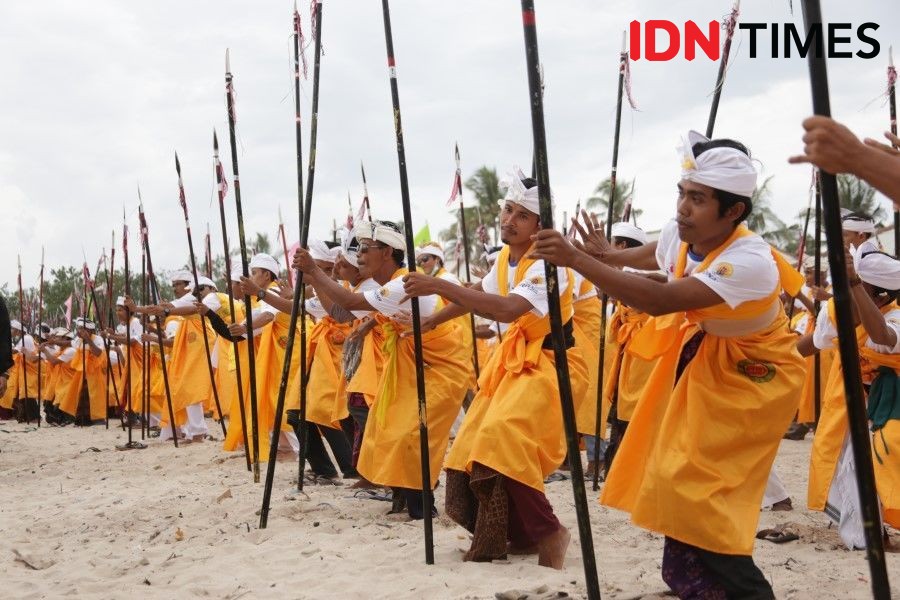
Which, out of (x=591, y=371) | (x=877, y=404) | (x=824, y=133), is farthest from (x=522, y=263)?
(x=591, y=371)

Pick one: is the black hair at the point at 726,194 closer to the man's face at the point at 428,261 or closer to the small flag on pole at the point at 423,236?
the small flag on pole at the point at 423,236

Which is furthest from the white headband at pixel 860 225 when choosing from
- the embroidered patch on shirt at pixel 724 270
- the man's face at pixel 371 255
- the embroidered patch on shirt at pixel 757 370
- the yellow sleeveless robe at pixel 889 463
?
the embroidered patch on shirt at pixel 724 270

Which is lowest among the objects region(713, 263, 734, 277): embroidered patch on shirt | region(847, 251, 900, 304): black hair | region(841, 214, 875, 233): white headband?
region(847, 251, 900, 304): black hair

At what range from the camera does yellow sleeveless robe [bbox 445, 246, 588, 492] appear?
430cm

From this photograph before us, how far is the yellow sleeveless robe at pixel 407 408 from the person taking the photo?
5457 millimetres

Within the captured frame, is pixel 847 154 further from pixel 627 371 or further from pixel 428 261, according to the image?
pixel 428 261

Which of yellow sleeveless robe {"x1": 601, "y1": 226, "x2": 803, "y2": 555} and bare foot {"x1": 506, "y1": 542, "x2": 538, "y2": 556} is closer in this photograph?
yellow sleeveless robe {"x1": 601, "y1": 226, "x2": 803, "y2": 555}

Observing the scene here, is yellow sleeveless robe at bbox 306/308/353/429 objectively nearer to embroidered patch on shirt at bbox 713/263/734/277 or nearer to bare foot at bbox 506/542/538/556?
bare foot at bbox 506/542/538/556

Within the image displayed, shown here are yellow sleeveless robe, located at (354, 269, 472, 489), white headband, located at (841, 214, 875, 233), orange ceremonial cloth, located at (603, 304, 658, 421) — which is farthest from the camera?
white headband, located at (841, 214, 875, 233)

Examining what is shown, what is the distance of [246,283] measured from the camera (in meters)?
5.44

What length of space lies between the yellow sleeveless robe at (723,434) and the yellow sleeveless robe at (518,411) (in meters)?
0.93

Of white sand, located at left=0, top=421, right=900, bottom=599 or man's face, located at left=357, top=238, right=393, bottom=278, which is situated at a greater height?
man's face, located at left=357, top=238, right=393, bottom=278

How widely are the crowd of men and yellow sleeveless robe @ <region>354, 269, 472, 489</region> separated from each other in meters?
0.01

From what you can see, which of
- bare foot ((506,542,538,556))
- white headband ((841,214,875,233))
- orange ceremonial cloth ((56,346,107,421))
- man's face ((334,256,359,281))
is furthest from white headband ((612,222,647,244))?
orange ceremonial cloth ((56,346,107,421))
